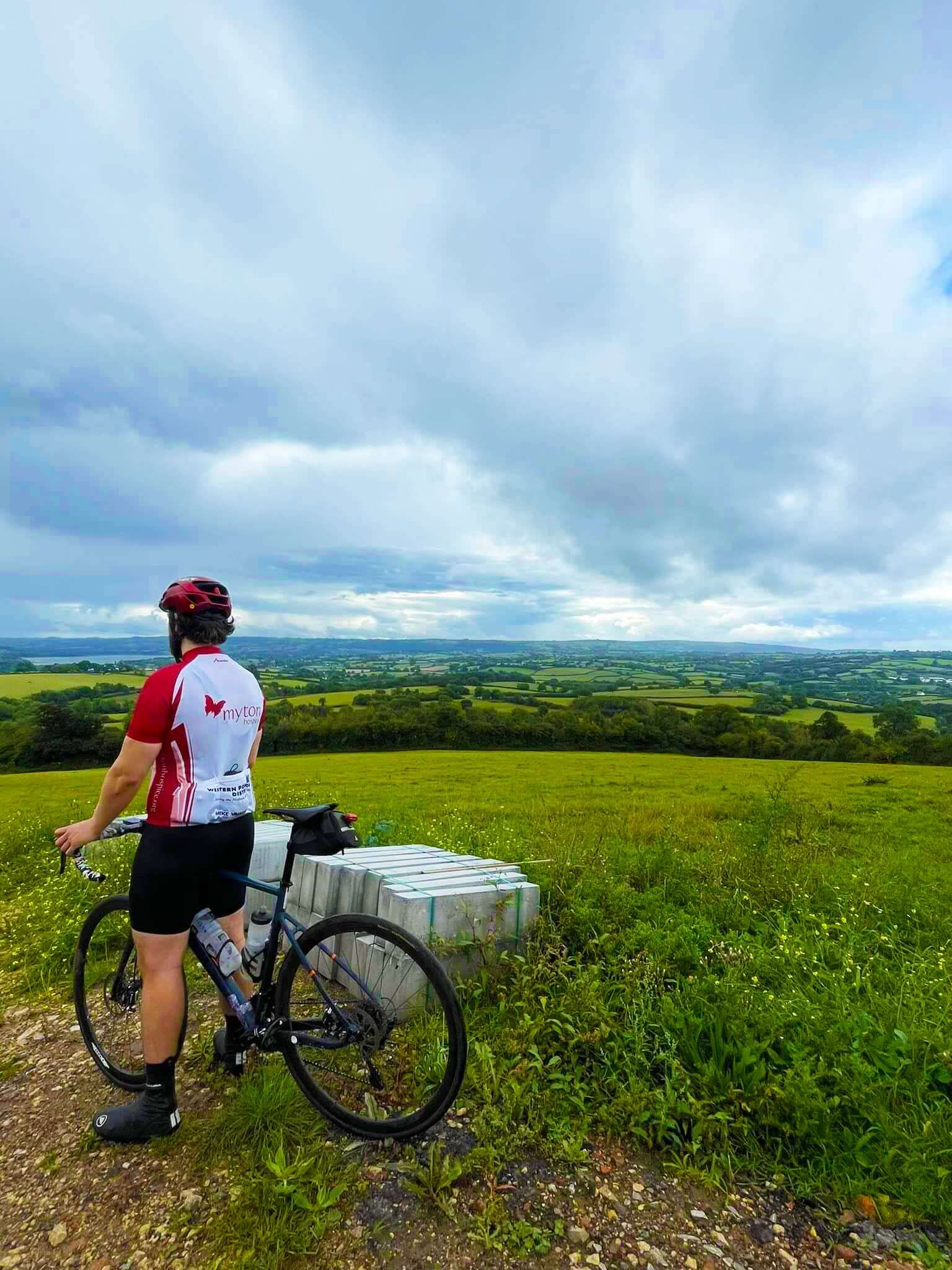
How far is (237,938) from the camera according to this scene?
12.8ft

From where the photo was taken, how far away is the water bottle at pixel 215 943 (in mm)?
3699

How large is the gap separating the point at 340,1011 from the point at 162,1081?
1.04 meters

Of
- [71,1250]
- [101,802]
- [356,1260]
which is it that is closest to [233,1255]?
[356,1260]

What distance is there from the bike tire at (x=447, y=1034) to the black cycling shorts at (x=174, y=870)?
0.64 m

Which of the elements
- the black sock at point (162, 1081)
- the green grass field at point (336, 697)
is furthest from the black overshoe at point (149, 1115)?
the green grass field at point (336, 697)

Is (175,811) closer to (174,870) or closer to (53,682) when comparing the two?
(174,870)

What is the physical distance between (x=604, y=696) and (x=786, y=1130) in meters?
78.3

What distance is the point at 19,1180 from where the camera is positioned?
3.25 m

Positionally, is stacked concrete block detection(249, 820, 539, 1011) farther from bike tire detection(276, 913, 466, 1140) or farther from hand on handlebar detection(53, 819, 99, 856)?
hand on handlebar detection(53, 819, 99, 856)

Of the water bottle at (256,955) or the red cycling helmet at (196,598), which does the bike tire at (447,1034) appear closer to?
the water bottle at (256,955)

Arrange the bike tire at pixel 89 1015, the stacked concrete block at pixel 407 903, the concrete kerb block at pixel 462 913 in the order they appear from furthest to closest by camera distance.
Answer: the concrete kerb block at pixel 462 913 → the stacked concrete block at pixel 407 903 → the bike tire at pixel 89 1015

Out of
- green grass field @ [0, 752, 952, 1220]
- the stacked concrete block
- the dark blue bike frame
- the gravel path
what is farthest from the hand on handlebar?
green grass field @ [0, 752, 952, 1220]

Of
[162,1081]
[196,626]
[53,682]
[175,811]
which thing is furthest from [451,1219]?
[53,682]

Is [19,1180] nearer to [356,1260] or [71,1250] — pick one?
[71,1250]
